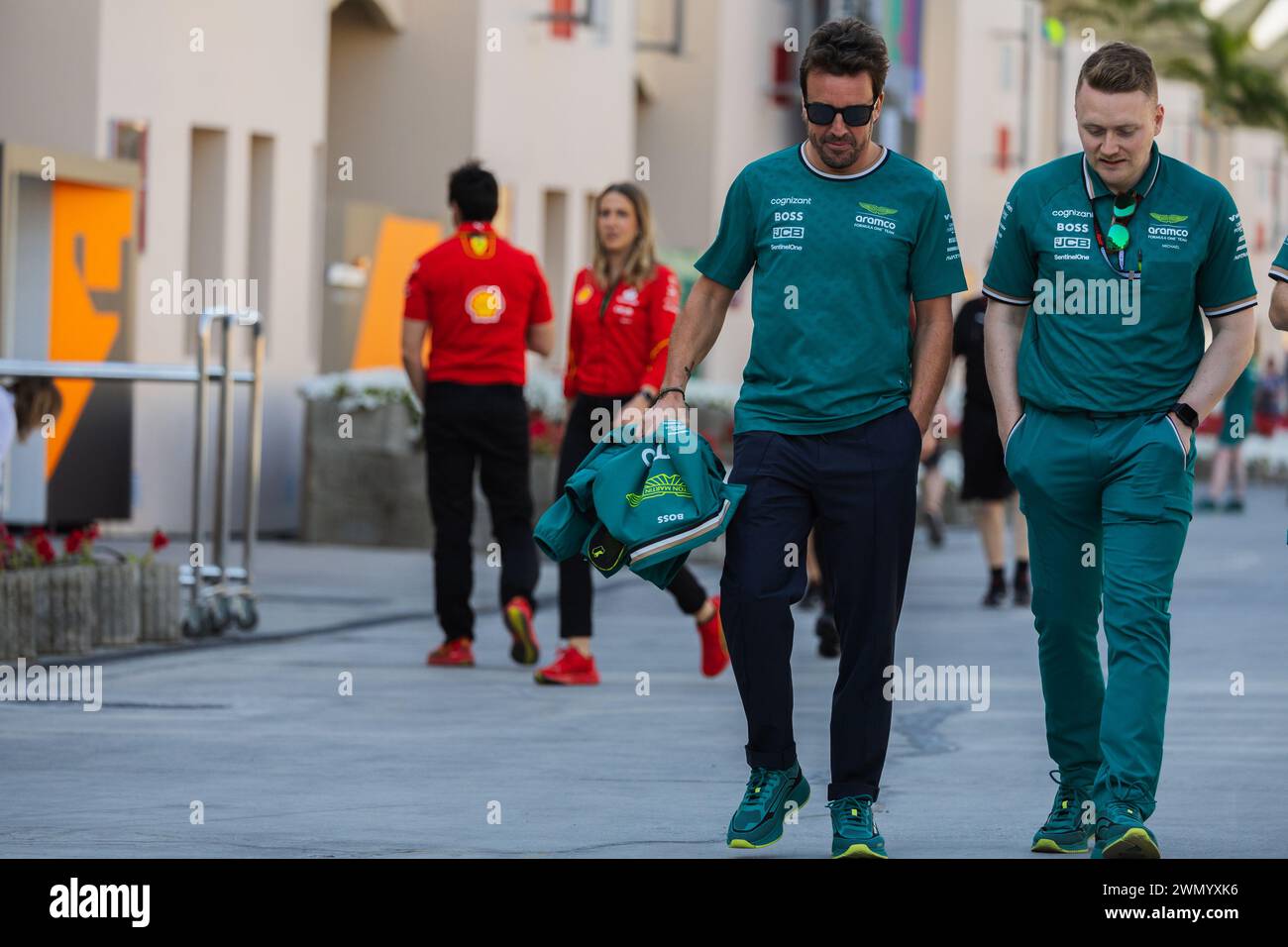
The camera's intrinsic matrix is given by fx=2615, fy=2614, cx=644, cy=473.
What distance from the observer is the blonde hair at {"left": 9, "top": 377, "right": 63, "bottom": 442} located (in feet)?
43.7

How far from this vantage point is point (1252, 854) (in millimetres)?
6297

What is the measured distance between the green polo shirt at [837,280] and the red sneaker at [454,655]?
4932 millimetres

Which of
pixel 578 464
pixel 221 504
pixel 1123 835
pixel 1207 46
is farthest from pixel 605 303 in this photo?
pixel 1207 46

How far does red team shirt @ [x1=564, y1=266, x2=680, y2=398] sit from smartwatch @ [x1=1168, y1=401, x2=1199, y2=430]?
4219 mm

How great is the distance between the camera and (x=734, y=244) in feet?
20.9

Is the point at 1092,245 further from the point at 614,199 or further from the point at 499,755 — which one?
the point at 614,199

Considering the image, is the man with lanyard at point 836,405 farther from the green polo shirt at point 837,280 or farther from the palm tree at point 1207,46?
the palm tree at point 1207,46

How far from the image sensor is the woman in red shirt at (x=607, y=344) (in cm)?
1025

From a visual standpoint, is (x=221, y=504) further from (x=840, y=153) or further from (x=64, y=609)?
(x=840, y=153)

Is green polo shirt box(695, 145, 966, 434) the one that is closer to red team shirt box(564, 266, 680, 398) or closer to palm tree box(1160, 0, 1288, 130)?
red team shirt box(564, 266, 680, 398)

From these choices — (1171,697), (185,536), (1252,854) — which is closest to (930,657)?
(1171,697)

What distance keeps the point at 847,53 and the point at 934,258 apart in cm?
53

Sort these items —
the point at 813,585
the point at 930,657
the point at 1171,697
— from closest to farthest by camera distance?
the point at 1171,697 < the point at 930,657 < the point at 813,585
